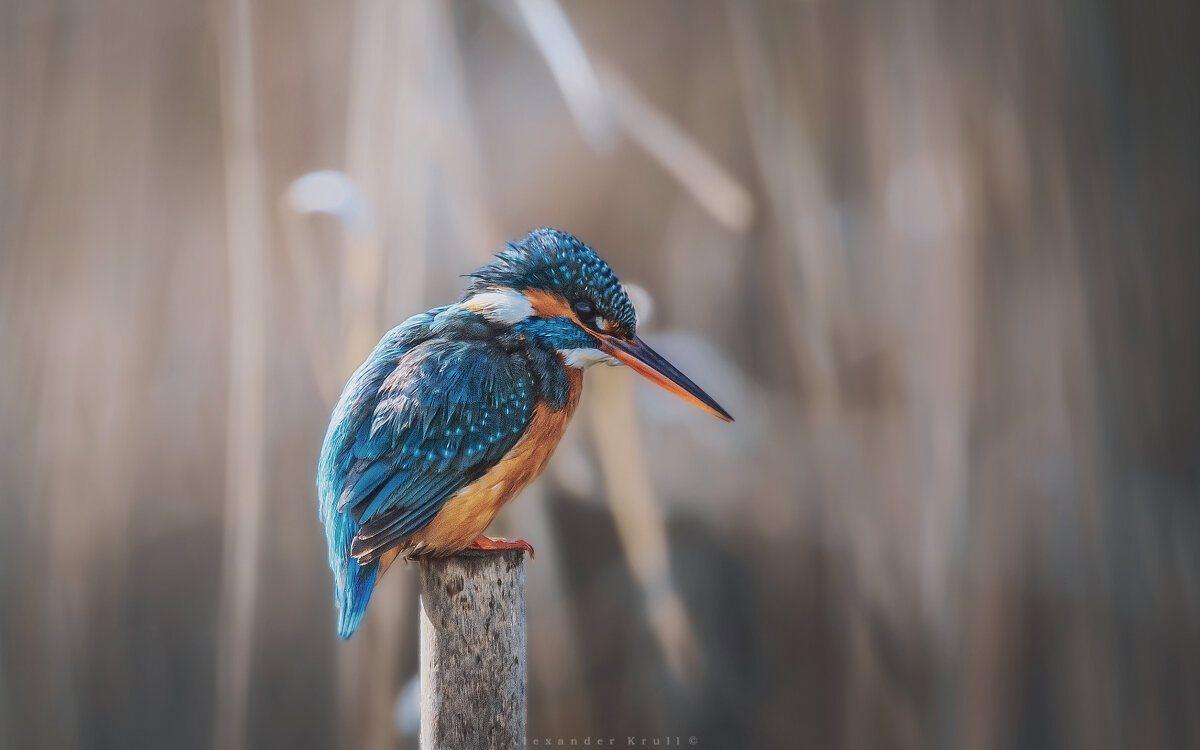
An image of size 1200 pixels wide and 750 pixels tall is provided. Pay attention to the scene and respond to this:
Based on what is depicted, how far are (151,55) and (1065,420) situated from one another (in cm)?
236

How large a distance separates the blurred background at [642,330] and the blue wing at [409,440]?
0.87 metres

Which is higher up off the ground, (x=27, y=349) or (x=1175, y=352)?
(x=27, y=349)

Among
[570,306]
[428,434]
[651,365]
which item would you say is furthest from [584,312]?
[428,434]

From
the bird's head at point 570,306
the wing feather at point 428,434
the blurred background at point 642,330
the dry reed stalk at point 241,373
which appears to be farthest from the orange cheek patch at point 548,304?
the dry reed stalk at point 241,373

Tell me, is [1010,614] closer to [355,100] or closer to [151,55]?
[355,100]

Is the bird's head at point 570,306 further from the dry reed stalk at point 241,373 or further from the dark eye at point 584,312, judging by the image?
the dry reed stalk at point 241,373

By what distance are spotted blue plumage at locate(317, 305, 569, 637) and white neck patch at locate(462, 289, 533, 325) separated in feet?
0.08

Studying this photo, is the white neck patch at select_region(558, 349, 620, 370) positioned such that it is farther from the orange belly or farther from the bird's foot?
the bird's foot

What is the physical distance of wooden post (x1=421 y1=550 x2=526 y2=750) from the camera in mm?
1202

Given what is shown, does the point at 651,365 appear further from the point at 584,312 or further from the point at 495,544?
the point at 495,544

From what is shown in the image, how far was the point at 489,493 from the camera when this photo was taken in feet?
4.25

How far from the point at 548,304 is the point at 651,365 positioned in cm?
18

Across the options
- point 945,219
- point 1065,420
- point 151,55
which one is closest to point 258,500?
point 151,55

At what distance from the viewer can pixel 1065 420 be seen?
2107mm
